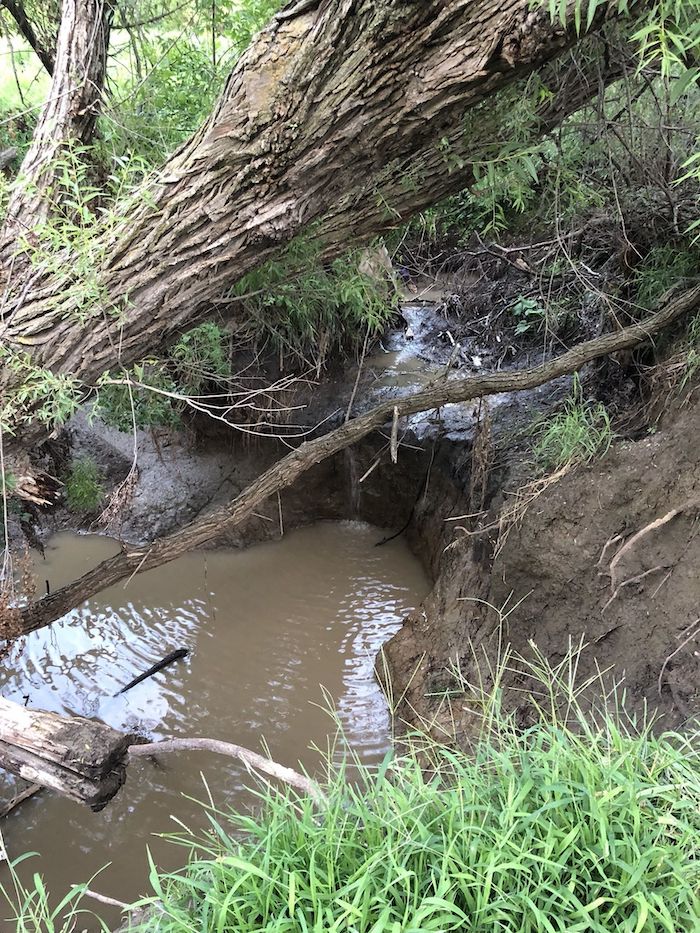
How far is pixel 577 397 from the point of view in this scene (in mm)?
3543

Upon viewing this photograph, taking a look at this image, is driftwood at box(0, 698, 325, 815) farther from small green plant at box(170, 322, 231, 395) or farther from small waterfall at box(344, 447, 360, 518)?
small waterfall at box(344, 447, 360, 518)

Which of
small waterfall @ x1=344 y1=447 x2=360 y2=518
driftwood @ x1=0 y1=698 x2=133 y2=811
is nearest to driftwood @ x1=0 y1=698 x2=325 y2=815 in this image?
driftwood @ x1=0 y1=698 x2=133 y2=811

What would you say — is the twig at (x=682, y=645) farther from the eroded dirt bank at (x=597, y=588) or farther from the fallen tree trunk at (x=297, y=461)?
the fallen tree trunk at (x=297, y=461)

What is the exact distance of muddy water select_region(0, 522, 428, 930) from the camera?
277cm

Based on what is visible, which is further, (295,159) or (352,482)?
(352,482)

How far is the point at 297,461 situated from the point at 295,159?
148 cm

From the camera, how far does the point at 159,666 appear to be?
11.9 ft

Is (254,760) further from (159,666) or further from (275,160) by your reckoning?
(275,160)

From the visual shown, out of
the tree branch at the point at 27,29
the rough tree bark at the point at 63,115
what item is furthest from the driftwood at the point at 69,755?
the tree branch at the point at 27,29

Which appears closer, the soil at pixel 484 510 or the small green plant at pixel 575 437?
the soil at pixel 484 510

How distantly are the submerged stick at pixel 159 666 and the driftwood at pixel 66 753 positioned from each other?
1.51 metres

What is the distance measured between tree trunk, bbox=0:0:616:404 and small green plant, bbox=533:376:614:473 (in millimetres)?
1315

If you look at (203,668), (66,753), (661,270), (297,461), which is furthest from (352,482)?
(66,753)

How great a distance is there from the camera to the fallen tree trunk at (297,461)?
302 cm
